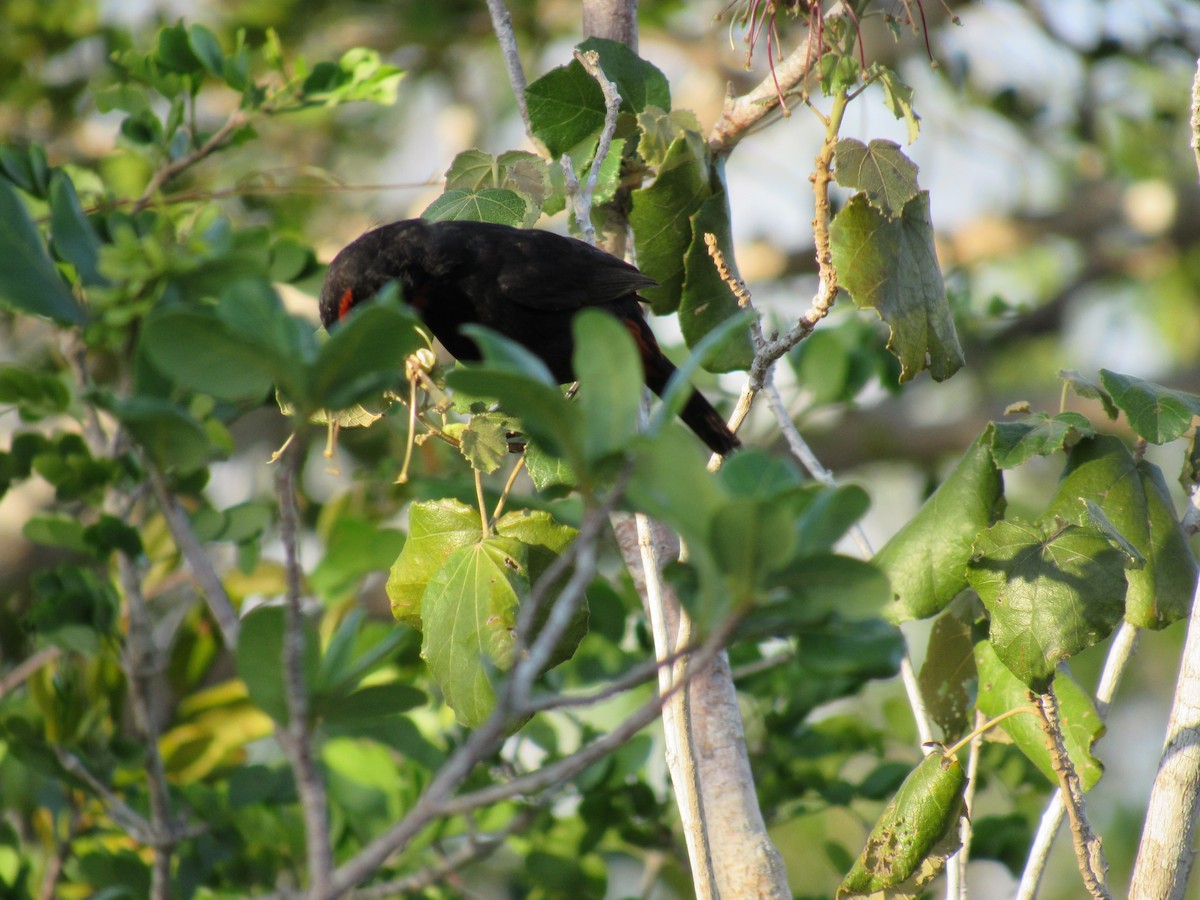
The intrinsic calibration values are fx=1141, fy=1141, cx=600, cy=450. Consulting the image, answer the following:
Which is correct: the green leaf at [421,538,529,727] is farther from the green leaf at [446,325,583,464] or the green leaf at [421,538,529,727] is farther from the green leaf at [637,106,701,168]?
the green leaf at [446,325,583,464]

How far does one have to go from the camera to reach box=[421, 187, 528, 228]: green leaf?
1.96 m

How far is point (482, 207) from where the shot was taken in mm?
1995

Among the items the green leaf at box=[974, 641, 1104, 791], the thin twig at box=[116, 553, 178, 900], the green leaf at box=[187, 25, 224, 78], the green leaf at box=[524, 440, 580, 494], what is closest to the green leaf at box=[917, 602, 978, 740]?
the green leaf at box=[974, 641, 1104, 791]

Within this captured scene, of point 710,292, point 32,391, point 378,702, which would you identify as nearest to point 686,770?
point 378,702

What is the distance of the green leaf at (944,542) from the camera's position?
1.75 meters

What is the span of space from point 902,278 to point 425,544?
871 mm

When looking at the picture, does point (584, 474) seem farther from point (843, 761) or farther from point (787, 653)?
point (843, 761)

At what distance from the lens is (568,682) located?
2922mm

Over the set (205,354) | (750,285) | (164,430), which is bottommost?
(750,285)

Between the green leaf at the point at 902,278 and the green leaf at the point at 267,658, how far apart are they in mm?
1054

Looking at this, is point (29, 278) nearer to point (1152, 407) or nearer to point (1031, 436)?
point (1031, 436)

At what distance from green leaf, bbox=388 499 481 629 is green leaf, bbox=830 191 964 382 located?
2.31ft

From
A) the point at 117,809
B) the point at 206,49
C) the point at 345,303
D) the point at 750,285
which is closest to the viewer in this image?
the point at 117,809

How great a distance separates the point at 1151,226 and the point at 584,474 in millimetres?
6978
